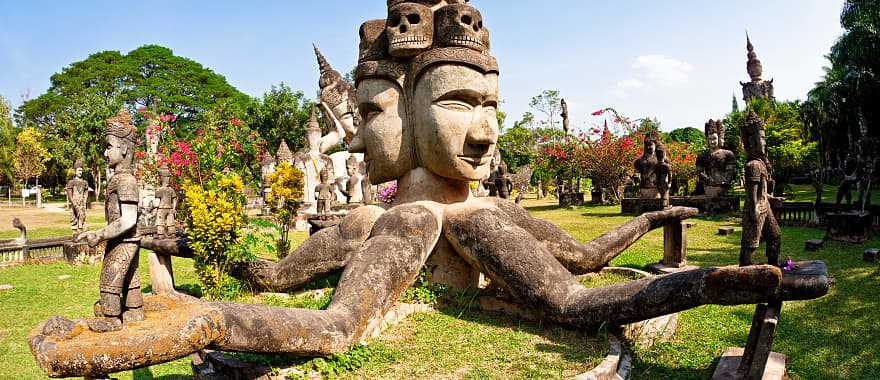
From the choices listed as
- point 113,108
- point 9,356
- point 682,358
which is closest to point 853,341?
point 682,358

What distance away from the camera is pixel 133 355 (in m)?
2.93

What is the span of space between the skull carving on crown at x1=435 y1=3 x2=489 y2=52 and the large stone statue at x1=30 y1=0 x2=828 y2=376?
1cm

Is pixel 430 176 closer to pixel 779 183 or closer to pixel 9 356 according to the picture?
pixel 9 356

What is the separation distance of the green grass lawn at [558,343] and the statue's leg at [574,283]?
14.4 inches

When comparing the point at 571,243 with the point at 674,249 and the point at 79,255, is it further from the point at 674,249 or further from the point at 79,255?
the point at 79,255

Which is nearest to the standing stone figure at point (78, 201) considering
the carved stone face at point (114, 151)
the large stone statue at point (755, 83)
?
the carved stone face at point (114, 151)

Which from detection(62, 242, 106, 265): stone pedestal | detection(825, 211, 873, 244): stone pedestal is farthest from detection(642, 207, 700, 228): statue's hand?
detection(62, 242, 106, 265): stone pedestal

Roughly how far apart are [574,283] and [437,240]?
165 cm

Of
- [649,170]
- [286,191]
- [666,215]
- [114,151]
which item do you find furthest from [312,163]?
[114,151]

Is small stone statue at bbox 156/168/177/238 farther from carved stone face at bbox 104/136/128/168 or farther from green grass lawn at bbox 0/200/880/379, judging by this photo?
carved stone face at bbox 104/136/128/168

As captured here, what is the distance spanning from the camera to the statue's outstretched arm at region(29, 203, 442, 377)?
2861 millimetres

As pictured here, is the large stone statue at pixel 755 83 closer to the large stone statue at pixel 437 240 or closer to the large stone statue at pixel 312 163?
the large stone statue at pixel 312 163

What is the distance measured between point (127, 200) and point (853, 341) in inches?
264

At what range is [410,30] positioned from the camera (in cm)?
608
